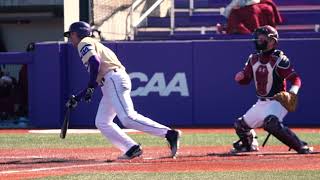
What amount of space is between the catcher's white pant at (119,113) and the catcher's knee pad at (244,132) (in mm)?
1151

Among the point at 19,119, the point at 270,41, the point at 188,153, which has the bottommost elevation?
the point at 19,119

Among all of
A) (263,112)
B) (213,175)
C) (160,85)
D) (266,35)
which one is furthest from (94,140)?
(213,175)

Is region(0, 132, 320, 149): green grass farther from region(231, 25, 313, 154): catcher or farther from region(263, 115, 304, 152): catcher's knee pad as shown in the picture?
region(263, 115, 304, 152): catcher's knee pad

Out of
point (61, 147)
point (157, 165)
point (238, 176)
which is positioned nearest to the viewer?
point (238, 176)

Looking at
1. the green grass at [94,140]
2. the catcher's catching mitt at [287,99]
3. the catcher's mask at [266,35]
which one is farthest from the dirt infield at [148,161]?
the catcher's mask at [266,35]

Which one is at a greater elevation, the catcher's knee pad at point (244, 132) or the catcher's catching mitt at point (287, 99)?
the catcher's catching mitt at point (287, 99)

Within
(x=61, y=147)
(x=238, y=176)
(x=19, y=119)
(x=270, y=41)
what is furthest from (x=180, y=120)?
(x=238, y=176)

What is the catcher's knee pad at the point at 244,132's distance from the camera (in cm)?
1031

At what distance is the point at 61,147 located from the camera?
11.7m

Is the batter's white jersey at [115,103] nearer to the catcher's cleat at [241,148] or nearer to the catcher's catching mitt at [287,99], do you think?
the catcher's cleat at [241,148]

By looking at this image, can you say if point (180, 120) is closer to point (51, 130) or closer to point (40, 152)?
point (51, 130)

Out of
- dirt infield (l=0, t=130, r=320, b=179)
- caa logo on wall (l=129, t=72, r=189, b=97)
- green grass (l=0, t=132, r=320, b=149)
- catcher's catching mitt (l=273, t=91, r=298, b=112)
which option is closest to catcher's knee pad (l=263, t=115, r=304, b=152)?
dirt infield (l=0, t=130, r=320, b=179)

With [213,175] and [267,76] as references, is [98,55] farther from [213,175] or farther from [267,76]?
[213,175]

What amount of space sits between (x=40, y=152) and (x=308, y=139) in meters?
4.21
